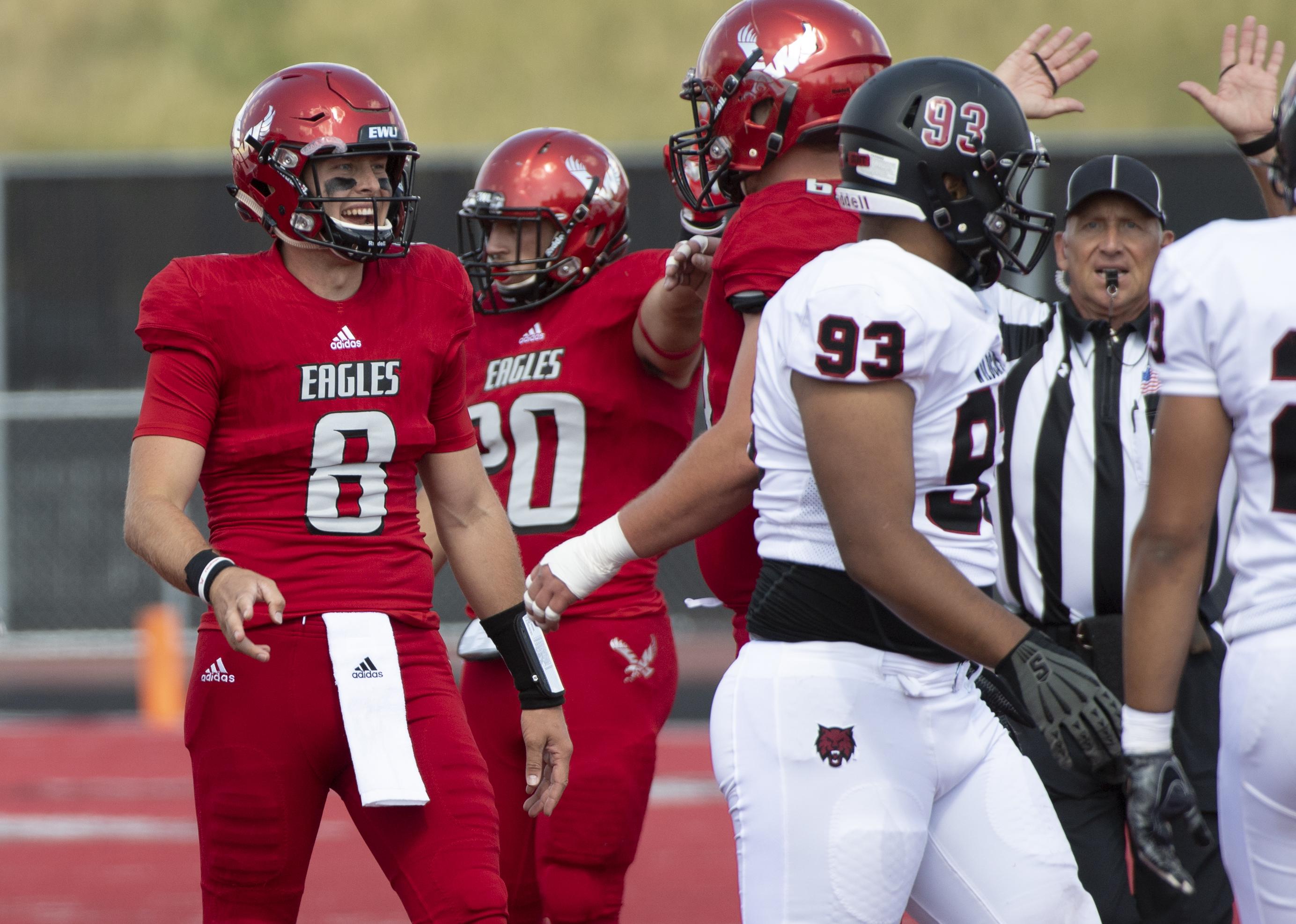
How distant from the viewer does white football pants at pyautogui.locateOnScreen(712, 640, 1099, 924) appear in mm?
2605

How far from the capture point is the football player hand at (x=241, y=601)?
2896 mm

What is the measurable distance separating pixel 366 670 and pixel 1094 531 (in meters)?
1.80

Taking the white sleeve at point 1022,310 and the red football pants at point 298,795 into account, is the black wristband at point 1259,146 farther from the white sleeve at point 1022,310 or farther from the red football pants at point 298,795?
the red football pants at point 298,795

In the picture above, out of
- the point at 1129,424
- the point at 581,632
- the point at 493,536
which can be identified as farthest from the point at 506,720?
the point at 1129,424

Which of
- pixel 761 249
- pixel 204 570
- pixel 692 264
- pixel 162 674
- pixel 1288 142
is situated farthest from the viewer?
pixel 162 674

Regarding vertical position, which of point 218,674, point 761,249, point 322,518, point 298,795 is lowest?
point 298,795

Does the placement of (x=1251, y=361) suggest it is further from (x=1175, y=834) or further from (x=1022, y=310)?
(x=1022, y=310)

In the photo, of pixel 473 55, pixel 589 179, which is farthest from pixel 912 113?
pixel 473 55

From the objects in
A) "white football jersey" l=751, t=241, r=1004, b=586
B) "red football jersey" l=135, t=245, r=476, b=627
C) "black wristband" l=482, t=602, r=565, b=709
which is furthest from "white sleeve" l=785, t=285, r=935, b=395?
"black wristband" l=482, t=602, r=565, b=709

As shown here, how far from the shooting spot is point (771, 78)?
3.44m

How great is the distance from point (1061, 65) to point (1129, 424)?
866 mm

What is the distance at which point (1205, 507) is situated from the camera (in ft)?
8.05

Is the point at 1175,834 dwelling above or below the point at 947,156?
below

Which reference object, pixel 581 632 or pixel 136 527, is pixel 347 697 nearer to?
pixel 136 527
